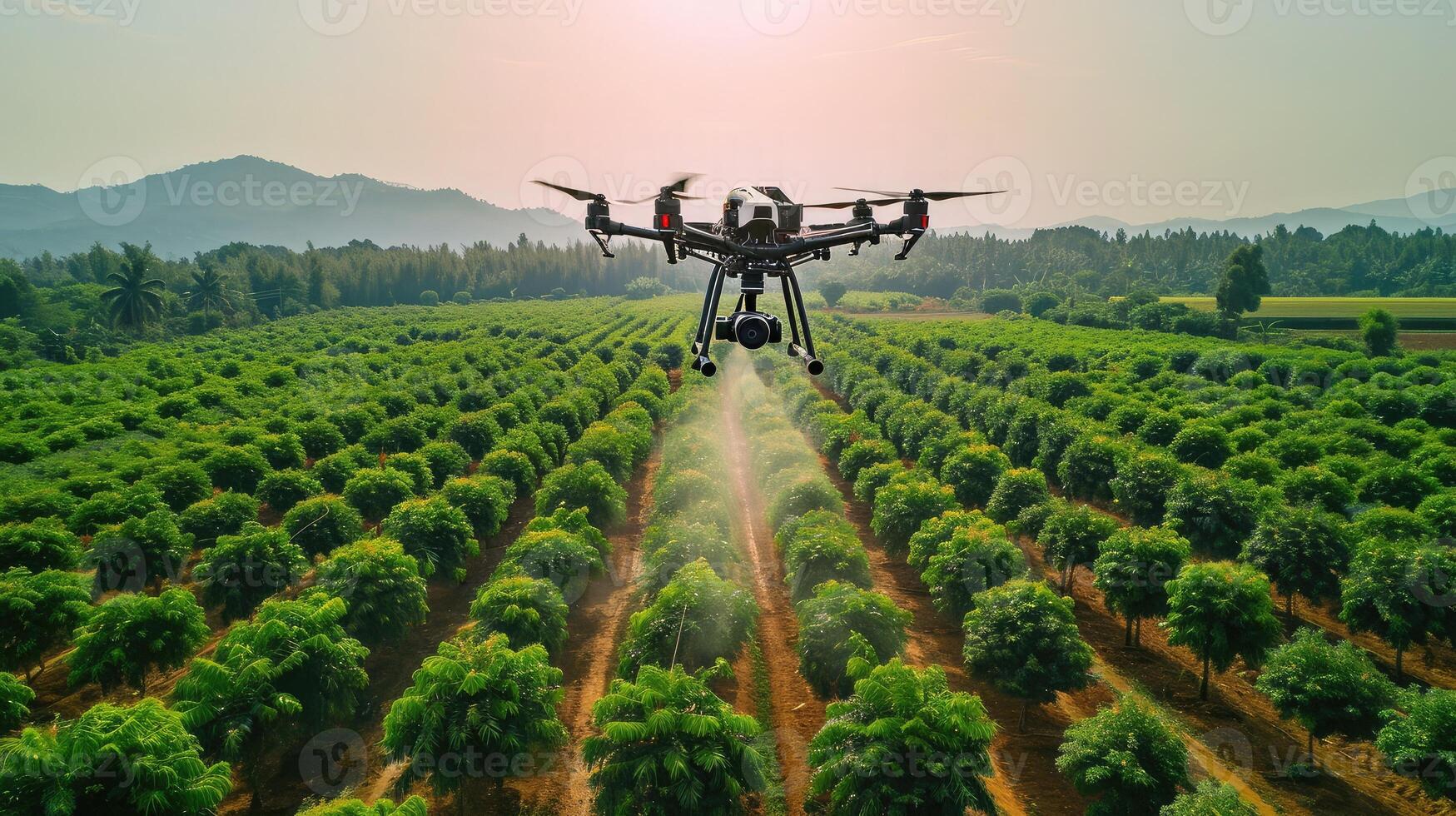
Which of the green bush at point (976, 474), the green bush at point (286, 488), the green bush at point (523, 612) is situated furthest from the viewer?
the green bush at point (976, 474)

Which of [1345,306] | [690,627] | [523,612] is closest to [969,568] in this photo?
[690,627]

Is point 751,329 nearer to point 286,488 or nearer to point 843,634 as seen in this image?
point 843,634

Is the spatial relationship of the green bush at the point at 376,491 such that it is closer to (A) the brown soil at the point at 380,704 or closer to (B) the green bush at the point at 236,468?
(A) the brown soil at the point at 380,704

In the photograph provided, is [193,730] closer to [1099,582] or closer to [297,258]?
[1099,582]

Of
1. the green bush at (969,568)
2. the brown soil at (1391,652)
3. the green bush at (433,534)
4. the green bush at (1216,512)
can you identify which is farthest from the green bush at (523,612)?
the brown soil at (1391,652)

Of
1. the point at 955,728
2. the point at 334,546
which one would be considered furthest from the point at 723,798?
the point at 334,546
